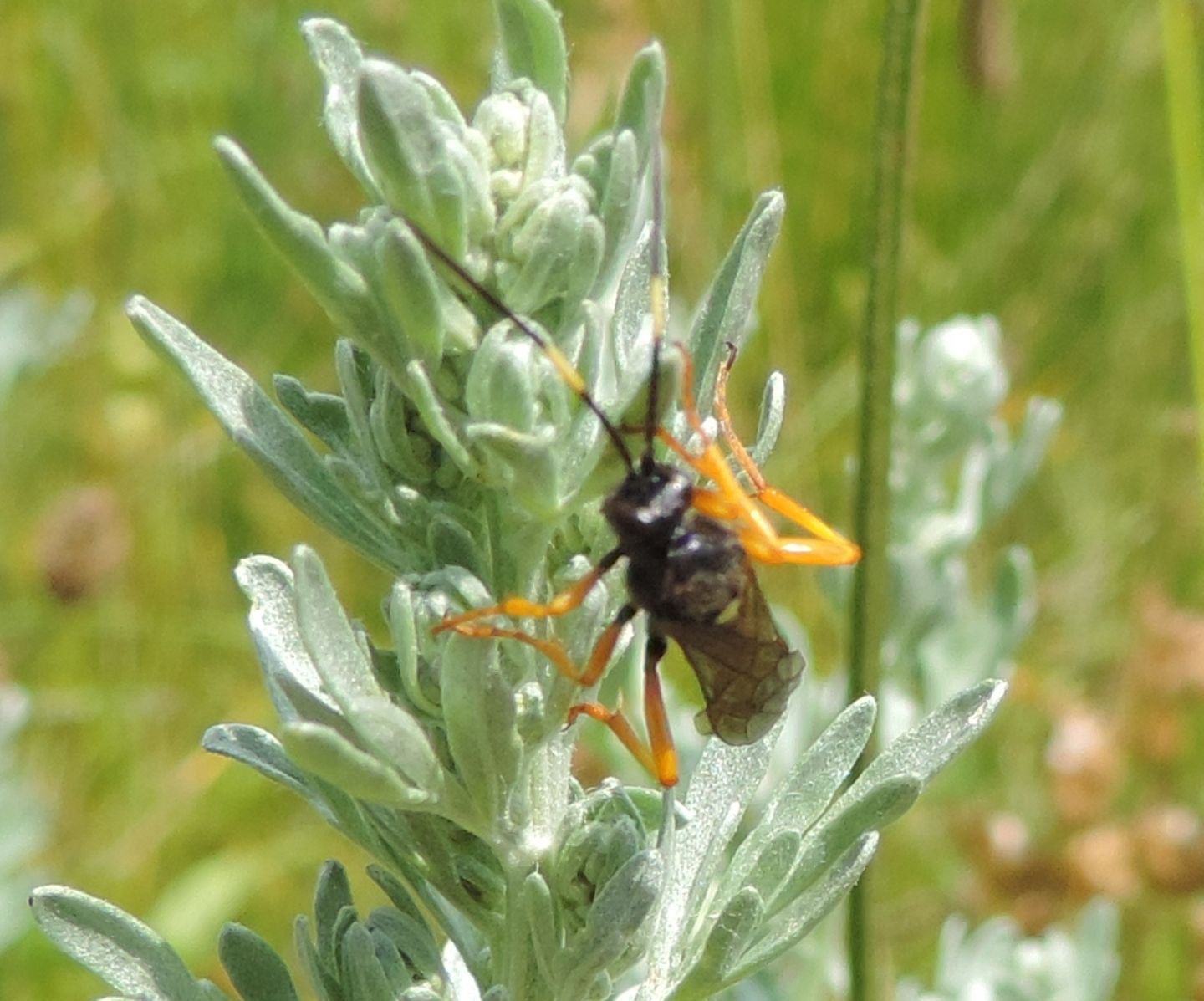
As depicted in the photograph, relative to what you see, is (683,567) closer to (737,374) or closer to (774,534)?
(774,534)

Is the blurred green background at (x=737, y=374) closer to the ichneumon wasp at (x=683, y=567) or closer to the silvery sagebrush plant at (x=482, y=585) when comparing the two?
the ichneumon wasp at (x=683, y=567)

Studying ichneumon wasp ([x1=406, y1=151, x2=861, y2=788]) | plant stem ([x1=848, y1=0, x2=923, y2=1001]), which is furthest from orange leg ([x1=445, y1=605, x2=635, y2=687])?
plant stem ([x1=848, y1=0, x2=923, y2=1001])

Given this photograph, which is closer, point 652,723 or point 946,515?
point 652,723

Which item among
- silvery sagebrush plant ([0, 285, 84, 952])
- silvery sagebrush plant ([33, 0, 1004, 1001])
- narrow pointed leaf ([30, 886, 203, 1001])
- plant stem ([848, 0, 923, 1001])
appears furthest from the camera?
silvery sagebrush plant ([0, 285, 84, 952])

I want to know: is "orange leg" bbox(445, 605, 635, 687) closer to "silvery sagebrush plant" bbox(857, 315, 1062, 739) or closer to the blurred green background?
"silvery sagebrush plant" bbox(857, 315, 1062, 739)

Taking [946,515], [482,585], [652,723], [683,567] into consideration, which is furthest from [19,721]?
[482,585]
